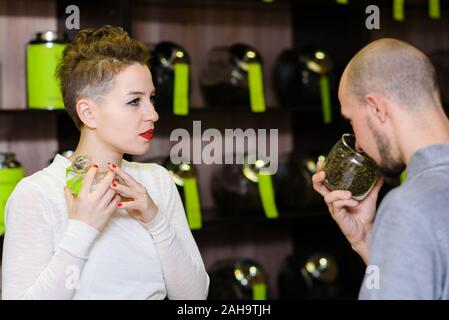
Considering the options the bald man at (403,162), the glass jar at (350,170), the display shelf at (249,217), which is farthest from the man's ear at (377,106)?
the display shelf at (249,217)

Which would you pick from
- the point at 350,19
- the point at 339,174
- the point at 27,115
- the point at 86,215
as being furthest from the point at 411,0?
the point at 86,215

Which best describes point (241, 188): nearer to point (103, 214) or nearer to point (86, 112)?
point (86, 112)

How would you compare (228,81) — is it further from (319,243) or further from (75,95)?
(75,95)

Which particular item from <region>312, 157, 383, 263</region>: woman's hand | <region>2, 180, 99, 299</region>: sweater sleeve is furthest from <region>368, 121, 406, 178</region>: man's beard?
<region>2, 180, 99, 299</region>: sweater sleeve

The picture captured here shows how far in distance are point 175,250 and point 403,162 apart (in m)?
0.54

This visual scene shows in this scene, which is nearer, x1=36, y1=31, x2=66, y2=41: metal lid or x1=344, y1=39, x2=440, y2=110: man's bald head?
x1=344, y1=39, x2=440, y2=110: man's bald head

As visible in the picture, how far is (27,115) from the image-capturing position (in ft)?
9.80

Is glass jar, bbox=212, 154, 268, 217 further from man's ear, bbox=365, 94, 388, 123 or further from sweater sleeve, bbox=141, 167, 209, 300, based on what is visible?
man's ear, bbox=365, 94, 388, 123

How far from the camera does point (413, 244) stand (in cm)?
122

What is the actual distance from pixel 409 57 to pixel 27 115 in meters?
1.92

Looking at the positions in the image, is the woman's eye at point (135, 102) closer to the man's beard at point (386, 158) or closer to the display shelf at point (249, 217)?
the man's beard at point (386, 158)

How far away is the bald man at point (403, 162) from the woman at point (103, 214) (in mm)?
381

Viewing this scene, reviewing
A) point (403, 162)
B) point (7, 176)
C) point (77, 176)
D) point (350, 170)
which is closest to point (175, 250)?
point (77, 176)

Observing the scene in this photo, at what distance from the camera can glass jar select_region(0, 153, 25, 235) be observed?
254 cm
